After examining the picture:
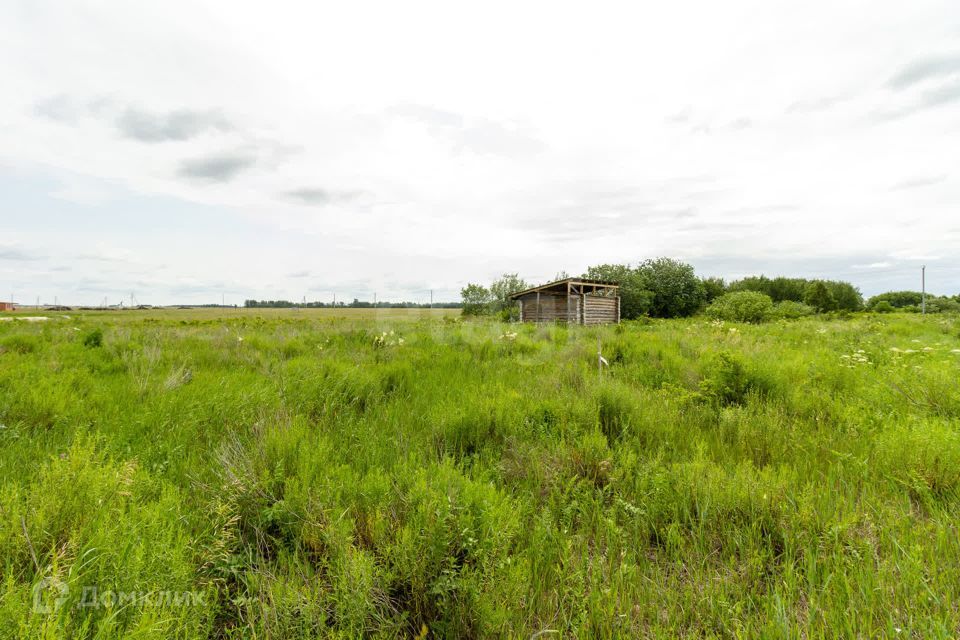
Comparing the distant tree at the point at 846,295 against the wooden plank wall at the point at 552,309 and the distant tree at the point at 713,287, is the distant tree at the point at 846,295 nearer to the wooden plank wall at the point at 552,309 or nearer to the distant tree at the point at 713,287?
the distant tree at the point at 713,287

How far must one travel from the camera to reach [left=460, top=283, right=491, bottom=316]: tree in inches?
1972

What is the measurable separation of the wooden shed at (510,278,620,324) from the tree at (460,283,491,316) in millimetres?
22933

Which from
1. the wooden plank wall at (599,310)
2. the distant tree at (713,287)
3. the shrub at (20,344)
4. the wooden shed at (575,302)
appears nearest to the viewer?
the shrub at (20,344)

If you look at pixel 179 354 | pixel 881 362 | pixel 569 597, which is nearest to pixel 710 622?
pixel 569 597

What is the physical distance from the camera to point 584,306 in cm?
2339

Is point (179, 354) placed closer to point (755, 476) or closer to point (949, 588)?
point (755, 476)

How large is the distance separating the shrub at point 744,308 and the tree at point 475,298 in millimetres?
26684

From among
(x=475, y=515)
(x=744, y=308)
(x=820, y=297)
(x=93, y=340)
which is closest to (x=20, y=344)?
(x=93, y=340)

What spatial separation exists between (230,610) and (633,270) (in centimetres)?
4573

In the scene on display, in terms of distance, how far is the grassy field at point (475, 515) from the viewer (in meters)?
1.48

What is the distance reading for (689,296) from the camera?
137 feet

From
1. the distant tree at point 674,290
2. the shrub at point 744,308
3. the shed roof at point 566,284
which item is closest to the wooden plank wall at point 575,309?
the shed roof at point 566,284

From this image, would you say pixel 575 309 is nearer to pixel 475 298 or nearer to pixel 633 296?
pixel 633 296

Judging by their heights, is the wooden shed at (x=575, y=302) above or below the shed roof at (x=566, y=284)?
below
